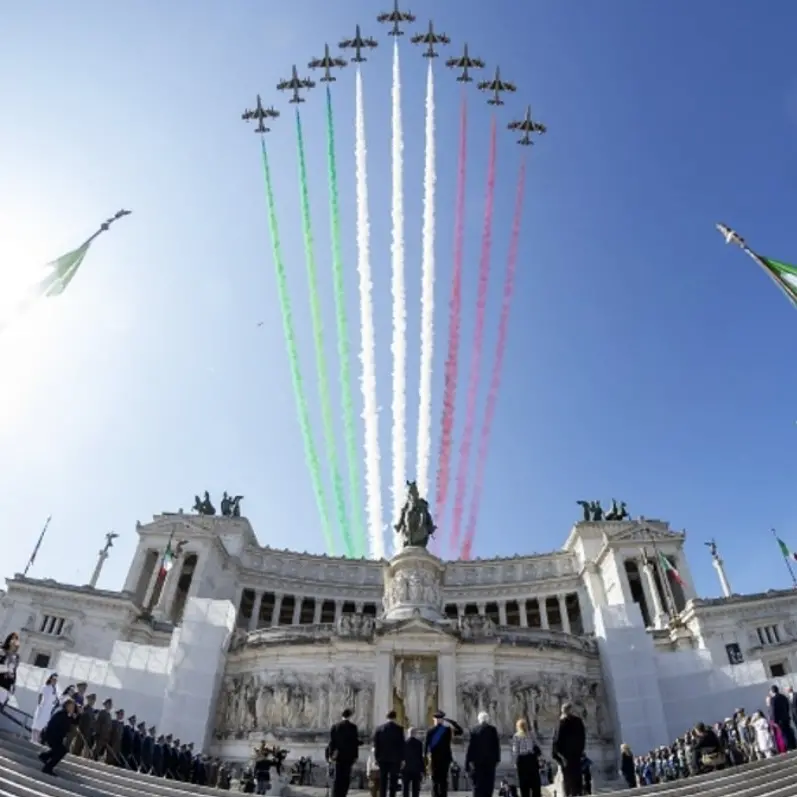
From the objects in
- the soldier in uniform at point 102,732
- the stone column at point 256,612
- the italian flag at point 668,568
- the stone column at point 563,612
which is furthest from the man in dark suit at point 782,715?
the stone column at point 256,612

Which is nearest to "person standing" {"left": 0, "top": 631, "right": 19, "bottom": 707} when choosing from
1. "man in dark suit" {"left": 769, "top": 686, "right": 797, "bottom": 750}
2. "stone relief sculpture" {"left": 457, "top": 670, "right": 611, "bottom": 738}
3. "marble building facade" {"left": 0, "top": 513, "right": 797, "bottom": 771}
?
"marble building facade" {"left": 0, "top": 513, "right": 797, "bottom": 771}

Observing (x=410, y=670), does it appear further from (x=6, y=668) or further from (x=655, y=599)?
(x=655, y=599)

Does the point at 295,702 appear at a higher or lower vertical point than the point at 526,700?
lower

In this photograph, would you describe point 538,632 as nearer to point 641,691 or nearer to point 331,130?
point 641,691

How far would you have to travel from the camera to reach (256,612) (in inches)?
2901

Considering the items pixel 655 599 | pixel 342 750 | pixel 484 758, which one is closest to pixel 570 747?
pixel 484 758

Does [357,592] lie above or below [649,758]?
above

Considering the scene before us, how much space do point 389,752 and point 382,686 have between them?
67.4 ft

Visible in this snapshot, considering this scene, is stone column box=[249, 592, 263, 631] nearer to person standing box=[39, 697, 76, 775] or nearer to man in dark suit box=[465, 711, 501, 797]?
person standing box=[39, 697, 76, 775]

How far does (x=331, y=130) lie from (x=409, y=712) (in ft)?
126

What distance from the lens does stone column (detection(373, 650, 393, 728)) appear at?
105 ft

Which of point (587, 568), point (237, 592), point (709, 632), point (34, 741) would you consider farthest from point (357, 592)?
point (34, 741)

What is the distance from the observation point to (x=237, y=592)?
2923 inches

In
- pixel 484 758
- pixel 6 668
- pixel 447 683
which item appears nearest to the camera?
pixel 484 758
